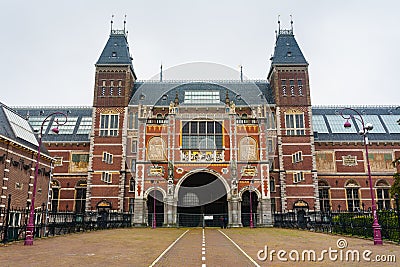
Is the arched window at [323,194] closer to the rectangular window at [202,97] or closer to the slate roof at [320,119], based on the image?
the slate roof at [320,119]

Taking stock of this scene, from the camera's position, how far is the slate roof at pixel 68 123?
157 feet

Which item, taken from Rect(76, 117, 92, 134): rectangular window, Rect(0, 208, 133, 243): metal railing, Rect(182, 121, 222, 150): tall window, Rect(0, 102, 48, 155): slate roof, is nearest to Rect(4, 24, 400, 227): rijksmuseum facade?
Rect(182, 121, 222, 150): tall window

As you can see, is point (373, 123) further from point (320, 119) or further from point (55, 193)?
point (55, 193)

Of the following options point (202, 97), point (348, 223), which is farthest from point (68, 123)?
point (348, 223)

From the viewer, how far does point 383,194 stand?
4478 centimetres

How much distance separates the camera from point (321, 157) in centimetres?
4569

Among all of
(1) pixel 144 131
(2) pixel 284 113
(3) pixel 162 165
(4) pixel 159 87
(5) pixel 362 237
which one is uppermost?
(4) pixel 159 87

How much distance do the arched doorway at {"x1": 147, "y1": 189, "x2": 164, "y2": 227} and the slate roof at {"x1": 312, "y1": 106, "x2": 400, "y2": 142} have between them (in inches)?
867

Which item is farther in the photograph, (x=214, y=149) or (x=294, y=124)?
(x=294, y=124)

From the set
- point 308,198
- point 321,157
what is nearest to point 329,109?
point 321,157

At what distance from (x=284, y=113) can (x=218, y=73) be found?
2296 cm

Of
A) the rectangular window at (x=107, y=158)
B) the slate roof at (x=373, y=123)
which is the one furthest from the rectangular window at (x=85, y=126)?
the slate roof at (x=373, y=123)

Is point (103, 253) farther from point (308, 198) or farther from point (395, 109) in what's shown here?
point (395, 109)

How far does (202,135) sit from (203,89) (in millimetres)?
11512
